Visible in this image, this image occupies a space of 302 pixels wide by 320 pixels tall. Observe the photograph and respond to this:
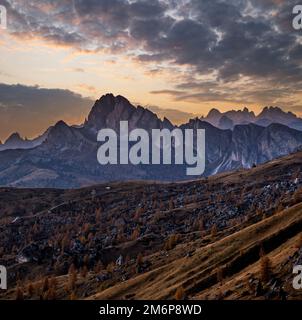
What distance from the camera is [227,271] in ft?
423

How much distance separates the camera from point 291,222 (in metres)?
147

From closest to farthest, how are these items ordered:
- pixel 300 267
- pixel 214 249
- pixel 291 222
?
pixel 300 267, pixel 291 222, pixel 214 249
